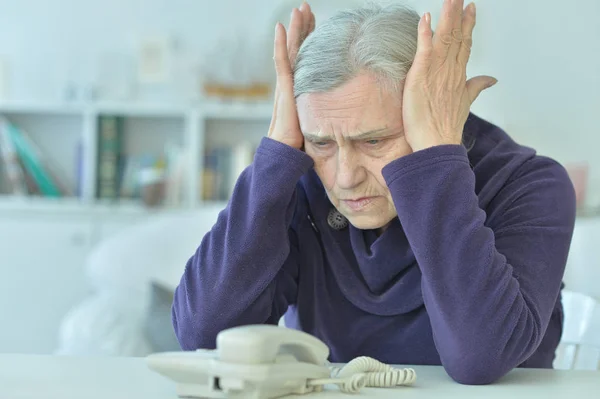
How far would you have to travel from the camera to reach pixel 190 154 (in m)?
4.31

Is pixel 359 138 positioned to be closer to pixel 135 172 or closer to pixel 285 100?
pixel 285 100

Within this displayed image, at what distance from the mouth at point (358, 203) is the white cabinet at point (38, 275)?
10.5ft

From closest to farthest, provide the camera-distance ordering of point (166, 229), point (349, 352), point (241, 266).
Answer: point (241, 266)
point (349, 352)
point (166, 229)

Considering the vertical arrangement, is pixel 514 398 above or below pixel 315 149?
below

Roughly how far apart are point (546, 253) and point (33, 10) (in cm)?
379

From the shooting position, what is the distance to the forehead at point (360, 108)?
4.12ft

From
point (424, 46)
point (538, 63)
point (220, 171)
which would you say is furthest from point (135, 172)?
point (424, 46)

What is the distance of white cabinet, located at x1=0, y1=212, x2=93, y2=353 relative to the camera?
433cm

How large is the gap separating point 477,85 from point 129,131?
3.36 m

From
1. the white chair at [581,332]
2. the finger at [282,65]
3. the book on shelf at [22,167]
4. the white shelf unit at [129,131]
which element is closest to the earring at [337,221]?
the finger at [282,65]

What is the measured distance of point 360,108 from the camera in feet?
4.12

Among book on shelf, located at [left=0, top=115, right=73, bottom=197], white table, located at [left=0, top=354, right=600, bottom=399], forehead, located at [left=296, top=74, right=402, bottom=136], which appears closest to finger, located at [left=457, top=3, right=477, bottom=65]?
forehead, located at [left=296, top=74, right=402, bottom=136]

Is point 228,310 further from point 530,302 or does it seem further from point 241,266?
point 530,302

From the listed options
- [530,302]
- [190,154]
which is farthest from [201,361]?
[190,154]
